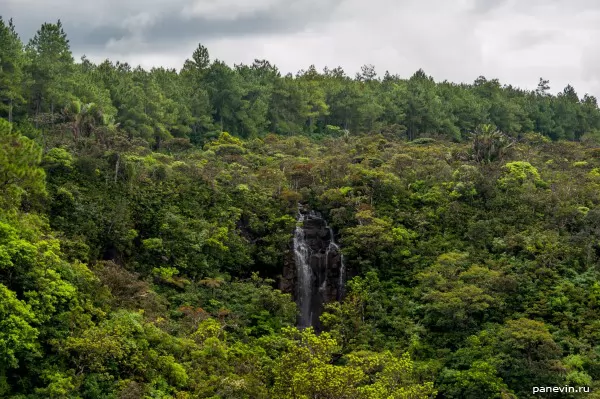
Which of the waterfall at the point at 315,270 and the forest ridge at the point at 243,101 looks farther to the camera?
the forest ridge at the point at 243,101

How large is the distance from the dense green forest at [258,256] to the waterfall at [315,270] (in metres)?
0.96

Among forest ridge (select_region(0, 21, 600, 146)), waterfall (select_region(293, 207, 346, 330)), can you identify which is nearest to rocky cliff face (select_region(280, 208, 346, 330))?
waterfall (select_region(293, 207, 346, 330))

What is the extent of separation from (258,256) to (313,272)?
3722 millimetres

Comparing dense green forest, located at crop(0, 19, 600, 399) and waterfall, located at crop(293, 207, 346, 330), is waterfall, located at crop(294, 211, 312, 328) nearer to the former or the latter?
waterfall, located at crop(293, 207, 346, 330)

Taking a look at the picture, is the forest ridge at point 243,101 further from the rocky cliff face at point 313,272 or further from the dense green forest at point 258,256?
the rocky cliff face at point 313,272

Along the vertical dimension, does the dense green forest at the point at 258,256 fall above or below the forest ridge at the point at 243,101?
below

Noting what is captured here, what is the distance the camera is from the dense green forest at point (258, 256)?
22281 millimetres

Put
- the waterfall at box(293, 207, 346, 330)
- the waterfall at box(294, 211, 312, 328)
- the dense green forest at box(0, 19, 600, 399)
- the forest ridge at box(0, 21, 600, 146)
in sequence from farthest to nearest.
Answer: the forest ridge at box(0, 21, 600, 146)
the waterfall at box(293, 207, 346, 330)
the waterfall at box(294, 211, 312, 328)
the dense green forest at box(0, 19, 600, 399)

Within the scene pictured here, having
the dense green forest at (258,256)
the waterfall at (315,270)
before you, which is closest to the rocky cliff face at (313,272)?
the waterfall at (315,270)

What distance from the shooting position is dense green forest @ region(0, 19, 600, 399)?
22.3 m

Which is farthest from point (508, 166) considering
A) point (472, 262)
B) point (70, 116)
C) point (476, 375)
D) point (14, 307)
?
point (14, 307)

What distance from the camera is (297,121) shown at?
2717 inches

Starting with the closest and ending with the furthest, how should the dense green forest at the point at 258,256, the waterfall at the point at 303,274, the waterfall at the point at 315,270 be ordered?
the dense green forest at the point at 258,256 → the waterfall at the point at 303,274 → the waterfall at the point at 315,270

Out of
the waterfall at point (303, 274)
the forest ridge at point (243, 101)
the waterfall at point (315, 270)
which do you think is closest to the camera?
the waterfall at point (303, 274)
